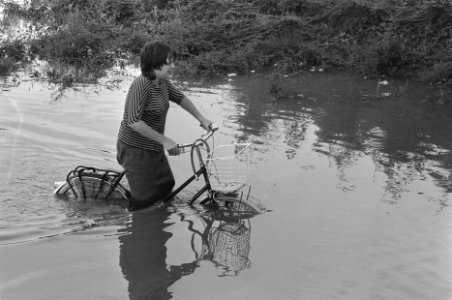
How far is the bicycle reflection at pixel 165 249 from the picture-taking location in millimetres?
5071

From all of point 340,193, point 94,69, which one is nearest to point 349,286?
point 340,193

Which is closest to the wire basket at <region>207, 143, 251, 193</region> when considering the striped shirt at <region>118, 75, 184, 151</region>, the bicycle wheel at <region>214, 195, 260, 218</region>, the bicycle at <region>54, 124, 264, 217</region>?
the bicycle at <region>54, 124, 264, 217</region>

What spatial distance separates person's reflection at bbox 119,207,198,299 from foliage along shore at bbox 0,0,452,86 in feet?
24.3

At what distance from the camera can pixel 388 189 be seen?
7.10 m

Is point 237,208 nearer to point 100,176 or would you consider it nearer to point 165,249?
point 165,249

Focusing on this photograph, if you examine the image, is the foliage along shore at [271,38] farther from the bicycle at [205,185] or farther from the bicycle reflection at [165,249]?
the bicycle reflection at [165,249]

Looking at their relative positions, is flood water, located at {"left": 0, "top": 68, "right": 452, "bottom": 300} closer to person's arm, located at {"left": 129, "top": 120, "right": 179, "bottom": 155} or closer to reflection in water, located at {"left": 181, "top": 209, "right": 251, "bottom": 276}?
reflection in water, located at {"left": 181, "top": 209, "right": 251, "bottom": 276}

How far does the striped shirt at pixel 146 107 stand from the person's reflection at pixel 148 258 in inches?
32.0

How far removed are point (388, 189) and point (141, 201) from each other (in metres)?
3.05

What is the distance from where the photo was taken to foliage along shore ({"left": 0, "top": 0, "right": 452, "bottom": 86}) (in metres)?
12.8

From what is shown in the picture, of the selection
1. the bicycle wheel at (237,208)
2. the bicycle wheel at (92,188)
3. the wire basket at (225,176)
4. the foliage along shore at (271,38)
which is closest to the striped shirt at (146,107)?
the wire basket at (225,176)

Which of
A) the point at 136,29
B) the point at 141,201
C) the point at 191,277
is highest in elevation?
the point at 136,29

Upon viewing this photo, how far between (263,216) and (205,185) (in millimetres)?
724

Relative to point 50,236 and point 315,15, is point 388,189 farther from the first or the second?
point 315,15
